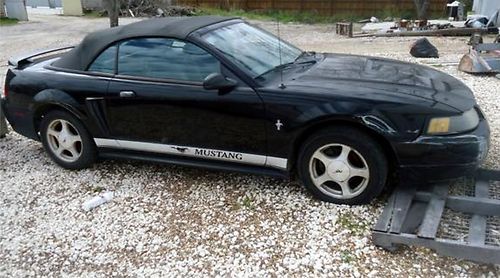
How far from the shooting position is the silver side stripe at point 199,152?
359cm

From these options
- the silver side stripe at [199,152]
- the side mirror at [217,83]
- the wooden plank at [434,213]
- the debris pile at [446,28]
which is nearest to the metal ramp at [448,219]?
the wooden plank at [434,213]

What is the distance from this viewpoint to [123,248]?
3186 mm

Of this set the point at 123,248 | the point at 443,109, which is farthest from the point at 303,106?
the point at 123,248

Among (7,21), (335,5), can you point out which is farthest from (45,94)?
(7,21)

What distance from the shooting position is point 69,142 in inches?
171

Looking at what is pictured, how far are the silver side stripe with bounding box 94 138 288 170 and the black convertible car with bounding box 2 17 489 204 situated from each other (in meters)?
0.01

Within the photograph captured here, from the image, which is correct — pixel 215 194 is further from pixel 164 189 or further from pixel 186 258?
pixel 186 258

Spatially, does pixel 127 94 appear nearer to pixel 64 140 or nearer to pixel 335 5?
pixel 64 140

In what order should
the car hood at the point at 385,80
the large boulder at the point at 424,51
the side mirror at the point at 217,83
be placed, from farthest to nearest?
the large boulder at the point at 424,51 < the side mirror at the point at 217,83 < the car hood at the point at 385,80

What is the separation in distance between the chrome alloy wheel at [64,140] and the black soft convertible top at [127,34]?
0.58 metres

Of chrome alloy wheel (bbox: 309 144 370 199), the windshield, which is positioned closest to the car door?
the windshield

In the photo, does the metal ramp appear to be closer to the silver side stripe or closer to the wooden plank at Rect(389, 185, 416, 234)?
the wooden plank at Rect(389, 185, 416, 234)

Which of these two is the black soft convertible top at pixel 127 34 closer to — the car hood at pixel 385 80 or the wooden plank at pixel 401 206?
the car hood at pixel 385 80

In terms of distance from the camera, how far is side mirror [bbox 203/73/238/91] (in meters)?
3.43
